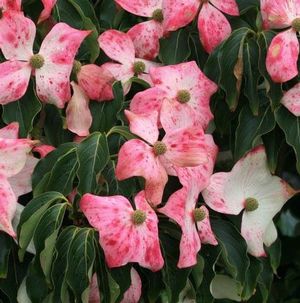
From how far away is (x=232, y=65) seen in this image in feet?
4.75

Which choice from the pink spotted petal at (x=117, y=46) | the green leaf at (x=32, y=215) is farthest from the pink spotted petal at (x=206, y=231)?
the pink spotted petal at (x=117, y=46)

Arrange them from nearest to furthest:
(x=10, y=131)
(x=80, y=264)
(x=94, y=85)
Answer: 1. (x=80, y=264)
2. (x=10, y=131)
3. (x=94, y=85)

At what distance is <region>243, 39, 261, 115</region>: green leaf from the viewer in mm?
1449

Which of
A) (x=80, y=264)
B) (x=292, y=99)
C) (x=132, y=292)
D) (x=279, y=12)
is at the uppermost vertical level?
(x=279, y=12)

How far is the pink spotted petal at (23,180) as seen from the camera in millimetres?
1341

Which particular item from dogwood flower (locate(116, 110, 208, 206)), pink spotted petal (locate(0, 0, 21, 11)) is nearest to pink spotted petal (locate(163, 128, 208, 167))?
dogwood flower (locate(116, 110, 208, 206))

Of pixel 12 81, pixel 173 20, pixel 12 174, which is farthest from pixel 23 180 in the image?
pixel 173 20

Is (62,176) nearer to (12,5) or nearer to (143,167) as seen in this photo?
(143,167)

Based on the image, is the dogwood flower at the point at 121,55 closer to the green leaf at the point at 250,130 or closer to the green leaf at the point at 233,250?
the green leaf at the point at 250,130

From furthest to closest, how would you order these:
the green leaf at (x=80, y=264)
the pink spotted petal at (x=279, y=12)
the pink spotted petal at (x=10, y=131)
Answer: the pink spotted petal at (x=279, y=12)
the pink spotted petal at (x=10, y=131)
the green leaf at (x=80, y=264)

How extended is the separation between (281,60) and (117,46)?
279mm

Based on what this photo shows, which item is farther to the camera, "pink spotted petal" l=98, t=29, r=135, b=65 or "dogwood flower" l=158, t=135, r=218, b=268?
"pink spotted petal" l=98, t=29, r=135, b=65

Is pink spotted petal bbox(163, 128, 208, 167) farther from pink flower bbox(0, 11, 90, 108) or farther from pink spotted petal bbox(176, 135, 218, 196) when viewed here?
pink flower bbox(0, 11, 90, 108)

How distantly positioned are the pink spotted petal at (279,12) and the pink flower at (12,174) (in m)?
0.44
